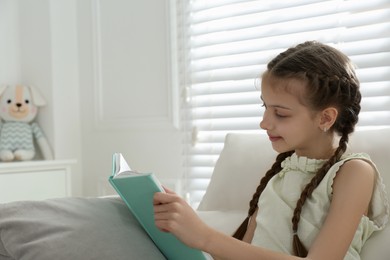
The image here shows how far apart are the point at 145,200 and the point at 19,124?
1.99 metres

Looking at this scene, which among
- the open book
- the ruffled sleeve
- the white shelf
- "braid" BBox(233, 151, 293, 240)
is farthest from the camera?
the white shelf

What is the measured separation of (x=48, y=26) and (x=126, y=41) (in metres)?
0.42

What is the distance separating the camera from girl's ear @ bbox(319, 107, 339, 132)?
1.36 metres

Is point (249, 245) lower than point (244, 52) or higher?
lower

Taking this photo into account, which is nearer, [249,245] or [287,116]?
[249,245]

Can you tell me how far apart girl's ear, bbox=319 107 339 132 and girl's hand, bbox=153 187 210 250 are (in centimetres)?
35

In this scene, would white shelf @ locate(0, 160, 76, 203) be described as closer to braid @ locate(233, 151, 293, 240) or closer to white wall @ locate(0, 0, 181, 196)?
white wall @ locate(0, 0, 181, 196)

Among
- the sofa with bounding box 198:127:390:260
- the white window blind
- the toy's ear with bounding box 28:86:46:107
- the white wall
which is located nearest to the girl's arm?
the sofa with bounding box 198:127:390:260

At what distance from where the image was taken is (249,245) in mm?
1241

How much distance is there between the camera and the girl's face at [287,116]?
4.46 feet

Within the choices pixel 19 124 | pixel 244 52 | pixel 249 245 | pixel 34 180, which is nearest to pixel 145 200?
pixel 249 245

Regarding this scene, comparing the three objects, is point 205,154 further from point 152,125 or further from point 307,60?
point 307,60

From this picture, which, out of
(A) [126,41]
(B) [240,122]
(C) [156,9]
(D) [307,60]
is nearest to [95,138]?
(A) [126,41]

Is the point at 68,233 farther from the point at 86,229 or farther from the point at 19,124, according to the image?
the point at 19,124
